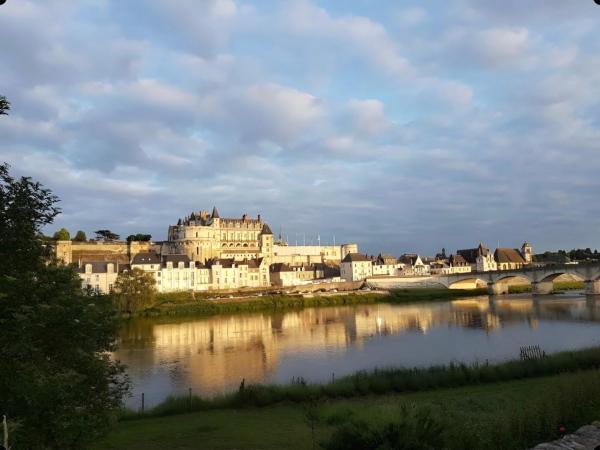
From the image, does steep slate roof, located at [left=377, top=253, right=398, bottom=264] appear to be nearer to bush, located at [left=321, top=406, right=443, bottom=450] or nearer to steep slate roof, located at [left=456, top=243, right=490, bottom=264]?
steep slate roof, located at [left=456, top=243, right=490, bottom=264]

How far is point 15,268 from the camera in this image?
22.6 feet

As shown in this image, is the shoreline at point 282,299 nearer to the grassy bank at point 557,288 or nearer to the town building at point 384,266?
the grassy bank at point 557,288

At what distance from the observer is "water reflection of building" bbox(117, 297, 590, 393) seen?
2073cm

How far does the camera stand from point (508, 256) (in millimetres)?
87875

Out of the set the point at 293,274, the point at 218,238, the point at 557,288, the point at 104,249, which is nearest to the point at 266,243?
the point at 218,238

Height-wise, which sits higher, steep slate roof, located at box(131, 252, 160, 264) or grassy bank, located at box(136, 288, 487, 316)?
steep slate roof, located at box(131, 252, 160, 264)

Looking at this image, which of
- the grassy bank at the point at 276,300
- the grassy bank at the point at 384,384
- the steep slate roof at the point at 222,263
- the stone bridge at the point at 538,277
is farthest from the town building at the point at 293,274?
the grassy bank at the point at 384,384

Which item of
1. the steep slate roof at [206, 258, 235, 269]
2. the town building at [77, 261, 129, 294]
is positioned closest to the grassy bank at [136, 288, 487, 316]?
the town building at [77, 261, 129, 294]

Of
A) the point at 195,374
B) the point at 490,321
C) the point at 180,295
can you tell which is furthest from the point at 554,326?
the point at 180,295

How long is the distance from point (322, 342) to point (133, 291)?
941 inches

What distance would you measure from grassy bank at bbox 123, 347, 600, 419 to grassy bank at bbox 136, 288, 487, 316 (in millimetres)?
33646

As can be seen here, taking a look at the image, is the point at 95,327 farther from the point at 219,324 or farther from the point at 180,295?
Answer: the point at 180,295

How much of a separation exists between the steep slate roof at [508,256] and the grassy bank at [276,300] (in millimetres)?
23910

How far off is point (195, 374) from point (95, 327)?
1155 cm
